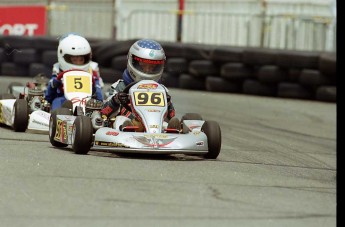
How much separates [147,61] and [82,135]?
4.11ft

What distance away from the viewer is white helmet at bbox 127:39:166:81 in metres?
9.99

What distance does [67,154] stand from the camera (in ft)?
30.2

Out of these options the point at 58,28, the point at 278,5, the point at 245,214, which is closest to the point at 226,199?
the point at 245,214

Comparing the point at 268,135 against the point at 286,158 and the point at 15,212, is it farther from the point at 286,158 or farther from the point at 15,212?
the point at 15,212

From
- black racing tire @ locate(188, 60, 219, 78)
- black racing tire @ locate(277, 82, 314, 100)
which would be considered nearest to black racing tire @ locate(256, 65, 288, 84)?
black racing tire @ locate(277, 82, 314, 100)

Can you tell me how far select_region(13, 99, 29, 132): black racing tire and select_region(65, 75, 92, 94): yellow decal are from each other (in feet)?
1.53

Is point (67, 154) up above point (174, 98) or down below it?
above

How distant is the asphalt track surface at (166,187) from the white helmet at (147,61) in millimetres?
847

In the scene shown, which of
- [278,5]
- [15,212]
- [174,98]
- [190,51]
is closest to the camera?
[15,212]

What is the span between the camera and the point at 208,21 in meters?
20.3

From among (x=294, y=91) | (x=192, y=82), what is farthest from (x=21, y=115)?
(x=192, y=82)

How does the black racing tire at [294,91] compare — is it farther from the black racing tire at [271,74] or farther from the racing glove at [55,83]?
the racing glove at [55,83]

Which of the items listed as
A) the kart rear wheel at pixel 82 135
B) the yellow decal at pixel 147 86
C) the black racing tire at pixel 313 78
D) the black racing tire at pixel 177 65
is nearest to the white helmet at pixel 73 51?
the yellow decal at pixel 147 86

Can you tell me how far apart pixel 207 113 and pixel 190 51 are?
3433 mm
